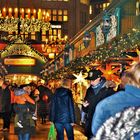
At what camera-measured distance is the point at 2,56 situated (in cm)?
5547

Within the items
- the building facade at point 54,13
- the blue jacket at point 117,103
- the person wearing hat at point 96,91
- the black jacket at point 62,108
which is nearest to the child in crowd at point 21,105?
the black jacket at point 62,108

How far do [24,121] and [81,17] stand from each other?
71.6 m

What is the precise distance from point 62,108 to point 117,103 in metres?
8.18

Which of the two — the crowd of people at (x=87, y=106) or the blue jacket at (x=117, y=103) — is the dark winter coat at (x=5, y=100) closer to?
the crowd of people at (x=87, y=106)

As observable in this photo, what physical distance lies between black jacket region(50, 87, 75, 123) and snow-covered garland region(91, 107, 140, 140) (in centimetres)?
815

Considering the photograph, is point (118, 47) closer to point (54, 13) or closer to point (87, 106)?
point (87, 106)

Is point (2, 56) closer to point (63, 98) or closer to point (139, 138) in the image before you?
point (63, 98)

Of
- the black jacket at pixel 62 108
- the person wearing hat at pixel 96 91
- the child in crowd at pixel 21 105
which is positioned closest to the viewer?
the person wearing hat at pixel 96 91

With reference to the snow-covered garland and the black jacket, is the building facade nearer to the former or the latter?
the black jacket

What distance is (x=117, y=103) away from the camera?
11.8 feet

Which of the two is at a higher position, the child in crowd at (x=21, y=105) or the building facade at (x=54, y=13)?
the building facade at (x=54, y=13)

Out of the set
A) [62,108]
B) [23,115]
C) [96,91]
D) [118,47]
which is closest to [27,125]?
[23,115]

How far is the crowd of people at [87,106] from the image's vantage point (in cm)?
359

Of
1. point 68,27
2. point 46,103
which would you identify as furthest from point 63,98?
point 68,27
